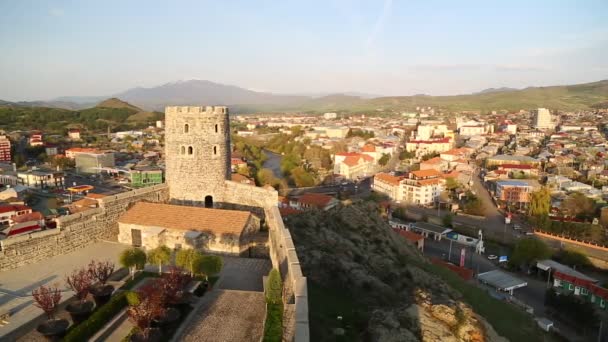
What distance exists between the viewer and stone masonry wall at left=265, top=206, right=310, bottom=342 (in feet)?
22.6

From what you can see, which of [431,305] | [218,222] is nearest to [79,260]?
[218,222]

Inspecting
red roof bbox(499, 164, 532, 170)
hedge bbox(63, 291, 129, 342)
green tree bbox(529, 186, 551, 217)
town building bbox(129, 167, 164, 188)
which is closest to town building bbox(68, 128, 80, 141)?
town building bbox(129, 167, 164, 188)

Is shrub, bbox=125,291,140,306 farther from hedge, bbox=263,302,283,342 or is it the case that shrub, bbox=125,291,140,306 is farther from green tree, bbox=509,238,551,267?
green tree, bbox=509,238,551,267

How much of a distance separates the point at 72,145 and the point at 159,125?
43081 mm

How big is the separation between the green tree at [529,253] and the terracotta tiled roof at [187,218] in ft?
88.4

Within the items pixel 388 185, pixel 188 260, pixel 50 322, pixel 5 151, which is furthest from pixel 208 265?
pixel 5 151

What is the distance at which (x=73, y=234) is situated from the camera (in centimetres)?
1238

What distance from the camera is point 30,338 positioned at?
7.70 meters

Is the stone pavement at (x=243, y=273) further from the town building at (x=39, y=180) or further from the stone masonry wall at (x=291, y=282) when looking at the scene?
the town building at (x=39, y=180)

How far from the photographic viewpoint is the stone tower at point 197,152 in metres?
15.0

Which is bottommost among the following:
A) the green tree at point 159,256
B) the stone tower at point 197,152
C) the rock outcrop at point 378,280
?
the rock outcrop at point 378,280

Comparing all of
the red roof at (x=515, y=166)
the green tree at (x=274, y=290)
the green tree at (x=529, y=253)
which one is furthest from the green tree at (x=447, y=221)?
the green tree at (x=274, y=290)

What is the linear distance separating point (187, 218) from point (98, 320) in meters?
5.48

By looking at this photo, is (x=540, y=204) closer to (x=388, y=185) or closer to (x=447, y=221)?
(x=447, y=221)
